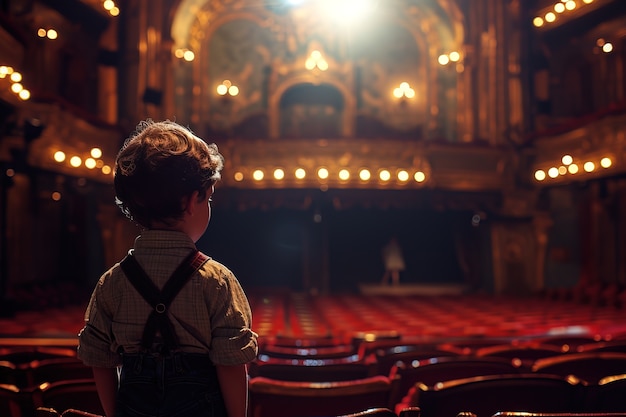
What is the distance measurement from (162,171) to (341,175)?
35.9 feet

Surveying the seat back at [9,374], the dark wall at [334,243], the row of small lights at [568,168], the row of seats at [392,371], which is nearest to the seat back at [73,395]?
the row of seats at [392,371]

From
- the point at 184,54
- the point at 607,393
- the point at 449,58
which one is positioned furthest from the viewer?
the point at 449,58

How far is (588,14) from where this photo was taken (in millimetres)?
12555

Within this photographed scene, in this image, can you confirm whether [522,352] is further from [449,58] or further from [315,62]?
[315,62]

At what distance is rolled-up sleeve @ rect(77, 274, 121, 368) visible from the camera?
4.25 feet

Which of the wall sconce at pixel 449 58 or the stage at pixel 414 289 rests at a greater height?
the wall sconce at pixel 449 58

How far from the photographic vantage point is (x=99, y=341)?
51.2 inches

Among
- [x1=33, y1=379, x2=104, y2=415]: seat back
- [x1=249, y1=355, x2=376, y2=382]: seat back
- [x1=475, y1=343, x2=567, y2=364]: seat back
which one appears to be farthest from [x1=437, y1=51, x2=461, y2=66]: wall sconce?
[x1=33, y1=379, x2=104, y2=415]: seat back

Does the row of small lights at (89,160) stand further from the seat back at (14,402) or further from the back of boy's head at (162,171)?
the back of boy's head at (162,171)

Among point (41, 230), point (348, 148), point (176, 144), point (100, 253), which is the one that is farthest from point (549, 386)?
point (100, 253)

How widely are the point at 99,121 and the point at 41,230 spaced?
8.27 ft

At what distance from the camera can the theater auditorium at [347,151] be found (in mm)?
9750

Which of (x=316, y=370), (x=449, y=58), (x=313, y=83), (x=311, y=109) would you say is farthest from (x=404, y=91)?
(x=316, y=370)

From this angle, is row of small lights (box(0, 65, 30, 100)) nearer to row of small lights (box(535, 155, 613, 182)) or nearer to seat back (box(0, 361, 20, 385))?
seat back (box(0, 361, 20, 385))
